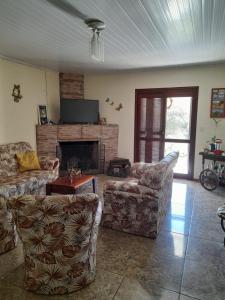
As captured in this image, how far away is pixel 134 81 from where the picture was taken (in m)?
5.55

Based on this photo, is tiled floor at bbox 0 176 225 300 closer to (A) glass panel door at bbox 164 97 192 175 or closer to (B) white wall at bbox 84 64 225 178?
(A) glass panel door at bbox 164 97 192 175

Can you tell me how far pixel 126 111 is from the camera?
5.75m

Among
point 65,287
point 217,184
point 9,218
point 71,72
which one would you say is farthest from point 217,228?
point 71,72

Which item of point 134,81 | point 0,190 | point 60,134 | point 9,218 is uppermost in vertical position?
point 134,81

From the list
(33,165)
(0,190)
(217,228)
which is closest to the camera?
(0,190)

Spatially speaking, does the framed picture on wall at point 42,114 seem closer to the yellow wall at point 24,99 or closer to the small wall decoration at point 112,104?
the yellow wall at point 24,99

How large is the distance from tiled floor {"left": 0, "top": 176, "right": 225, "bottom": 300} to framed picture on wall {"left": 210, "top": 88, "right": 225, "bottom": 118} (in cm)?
251

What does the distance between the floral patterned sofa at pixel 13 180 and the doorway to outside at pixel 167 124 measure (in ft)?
7.91

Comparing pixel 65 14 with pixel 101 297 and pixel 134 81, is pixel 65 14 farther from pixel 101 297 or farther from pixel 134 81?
pixel 134 81

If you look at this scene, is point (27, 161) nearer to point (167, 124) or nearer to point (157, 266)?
point (157, 266)

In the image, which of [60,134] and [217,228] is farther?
[60,134]

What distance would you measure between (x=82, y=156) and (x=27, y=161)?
1.81 meters

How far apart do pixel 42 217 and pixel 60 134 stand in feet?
12.5

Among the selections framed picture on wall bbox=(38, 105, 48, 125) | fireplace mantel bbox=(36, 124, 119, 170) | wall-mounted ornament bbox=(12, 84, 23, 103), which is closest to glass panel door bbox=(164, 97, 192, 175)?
fireplace mantel bbox=(36, 124, 119, 170)
